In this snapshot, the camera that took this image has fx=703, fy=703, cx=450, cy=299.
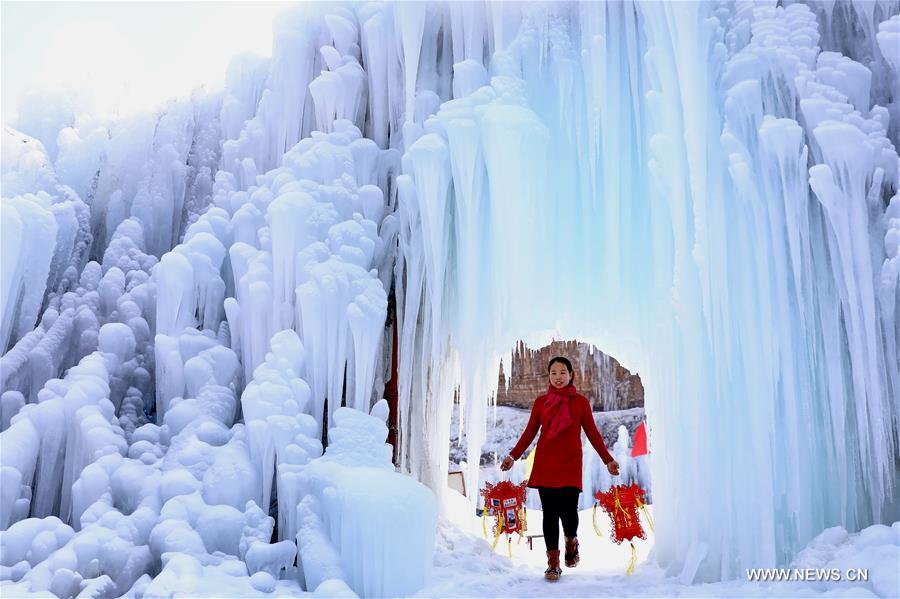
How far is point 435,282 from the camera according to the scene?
4914mm

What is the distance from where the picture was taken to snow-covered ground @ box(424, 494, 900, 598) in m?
3.16

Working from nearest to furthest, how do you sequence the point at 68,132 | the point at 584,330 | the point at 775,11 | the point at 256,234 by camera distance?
the point at 775,11 → the point at 256,234 → the point at 584,330 → the point at 68,132

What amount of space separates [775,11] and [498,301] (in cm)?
248

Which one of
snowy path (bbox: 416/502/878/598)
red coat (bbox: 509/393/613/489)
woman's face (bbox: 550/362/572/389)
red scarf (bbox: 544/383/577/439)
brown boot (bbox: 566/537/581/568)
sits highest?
woman's face (bbox: 550/362/572/389)

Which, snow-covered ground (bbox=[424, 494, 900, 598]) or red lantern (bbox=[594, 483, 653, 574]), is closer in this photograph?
snow-covered ground (bbox=[424, 494, 900, 598])

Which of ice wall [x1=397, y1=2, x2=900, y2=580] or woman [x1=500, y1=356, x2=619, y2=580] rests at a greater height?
ice wall [x1=397, y1=2, x2=900, y2=580]

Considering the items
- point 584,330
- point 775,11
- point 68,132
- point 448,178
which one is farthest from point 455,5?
point 68,132

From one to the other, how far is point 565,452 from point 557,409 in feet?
0.87

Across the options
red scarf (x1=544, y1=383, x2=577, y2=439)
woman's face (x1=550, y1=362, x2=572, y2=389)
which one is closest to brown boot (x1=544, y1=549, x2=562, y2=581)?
red scarf (x1=544, y1=383, x2=577, y2=439)

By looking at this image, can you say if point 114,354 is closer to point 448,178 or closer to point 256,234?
point 256,234

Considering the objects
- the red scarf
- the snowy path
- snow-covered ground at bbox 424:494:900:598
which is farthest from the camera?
the red scarf

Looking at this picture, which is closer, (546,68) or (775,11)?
(775,11)

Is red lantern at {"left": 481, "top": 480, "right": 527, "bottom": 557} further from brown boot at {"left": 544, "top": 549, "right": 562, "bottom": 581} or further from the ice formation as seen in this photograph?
brown boot at {"left": 544, "top": 549, "right": 562, "bottom": 581}

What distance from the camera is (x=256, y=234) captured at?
5.01 metres
